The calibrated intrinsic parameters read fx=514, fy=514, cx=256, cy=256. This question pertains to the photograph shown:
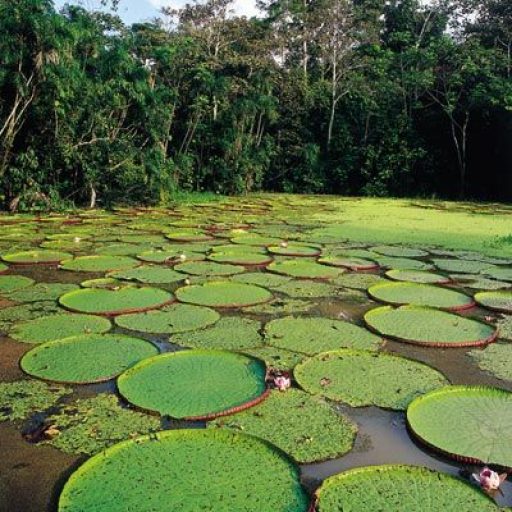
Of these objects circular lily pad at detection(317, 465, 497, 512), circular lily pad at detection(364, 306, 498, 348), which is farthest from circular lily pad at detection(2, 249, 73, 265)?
circular lily pad at detection(317, 465, 497, 512)

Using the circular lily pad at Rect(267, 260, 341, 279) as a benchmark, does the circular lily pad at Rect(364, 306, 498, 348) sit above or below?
above

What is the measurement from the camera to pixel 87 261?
4.58 metres

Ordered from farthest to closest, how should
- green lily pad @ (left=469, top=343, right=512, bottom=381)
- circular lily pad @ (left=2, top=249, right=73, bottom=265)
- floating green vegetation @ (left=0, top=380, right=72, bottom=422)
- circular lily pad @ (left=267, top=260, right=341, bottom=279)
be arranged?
circular lily pad @ (left=2, top=249, right=73, bottom=265) → circular lily pad @ (left=267, top=260, right=341, bottom=279) → green lily pad @ (left=469, top=343, right=512, bottom=381) → floating green vegetation @ (left=0, top=380, right=72, bottom=422)

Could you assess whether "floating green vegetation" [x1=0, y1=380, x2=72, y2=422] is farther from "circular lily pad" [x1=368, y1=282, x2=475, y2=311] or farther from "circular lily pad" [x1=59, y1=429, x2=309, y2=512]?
"circular lily pad" [x1=368, y1=282, x2=475, y2=311]

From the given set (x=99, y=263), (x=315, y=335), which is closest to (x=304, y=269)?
(x=315, y=335)

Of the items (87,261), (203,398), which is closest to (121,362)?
(203,398)

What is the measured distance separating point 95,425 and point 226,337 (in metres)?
1.03

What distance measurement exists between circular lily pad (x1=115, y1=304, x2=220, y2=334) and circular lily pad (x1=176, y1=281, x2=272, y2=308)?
0.52 ft

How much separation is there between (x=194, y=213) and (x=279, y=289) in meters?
5.33

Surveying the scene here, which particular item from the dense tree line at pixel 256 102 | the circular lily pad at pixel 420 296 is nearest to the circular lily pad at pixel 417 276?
the circular lily pad at pixel 420 296

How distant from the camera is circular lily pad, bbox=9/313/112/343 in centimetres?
269

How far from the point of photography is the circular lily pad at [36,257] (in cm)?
446

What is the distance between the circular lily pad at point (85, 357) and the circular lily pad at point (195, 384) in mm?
136

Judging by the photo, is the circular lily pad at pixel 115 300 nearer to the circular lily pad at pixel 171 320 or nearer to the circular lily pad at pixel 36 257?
the circular lily pad at pixel 171 320
